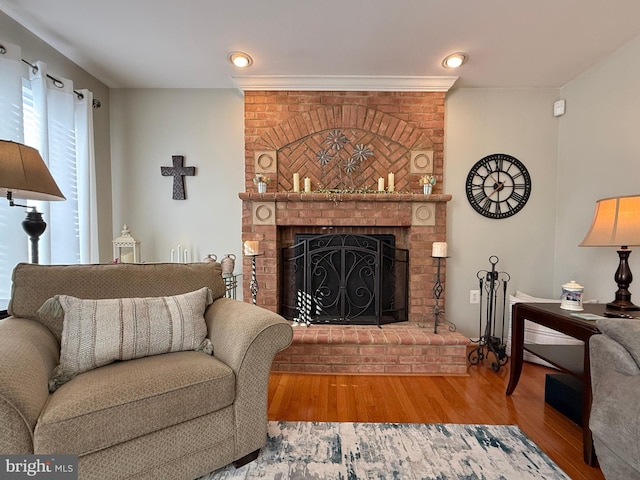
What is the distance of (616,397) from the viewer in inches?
43.6

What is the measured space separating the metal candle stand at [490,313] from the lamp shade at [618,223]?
2.73ft

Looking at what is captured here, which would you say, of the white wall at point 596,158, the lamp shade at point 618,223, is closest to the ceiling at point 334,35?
the white wall at point 596,158

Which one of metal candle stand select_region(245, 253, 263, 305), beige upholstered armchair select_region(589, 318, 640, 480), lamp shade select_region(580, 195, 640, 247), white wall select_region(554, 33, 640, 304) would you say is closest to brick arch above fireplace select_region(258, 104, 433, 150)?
metal candle stand select_region(245, 253, 263, 305)

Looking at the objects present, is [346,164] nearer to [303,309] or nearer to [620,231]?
[303,309]

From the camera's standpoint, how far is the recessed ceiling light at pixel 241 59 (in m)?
2.21

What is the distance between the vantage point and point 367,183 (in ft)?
8.78

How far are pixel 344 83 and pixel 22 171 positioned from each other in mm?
2215

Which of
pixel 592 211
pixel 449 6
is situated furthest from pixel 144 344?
pixel 592 211

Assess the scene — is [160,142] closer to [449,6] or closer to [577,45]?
[449,6]

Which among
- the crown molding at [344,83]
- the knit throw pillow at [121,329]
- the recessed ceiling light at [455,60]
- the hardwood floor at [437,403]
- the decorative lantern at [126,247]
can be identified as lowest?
the hardwood floor at [437,403]

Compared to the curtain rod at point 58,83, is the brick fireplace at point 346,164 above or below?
below

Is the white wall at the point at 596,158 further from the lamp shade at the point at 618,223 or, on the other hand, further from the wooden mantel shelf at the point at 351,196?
the wooden mantel shelf at the point at 351,196
